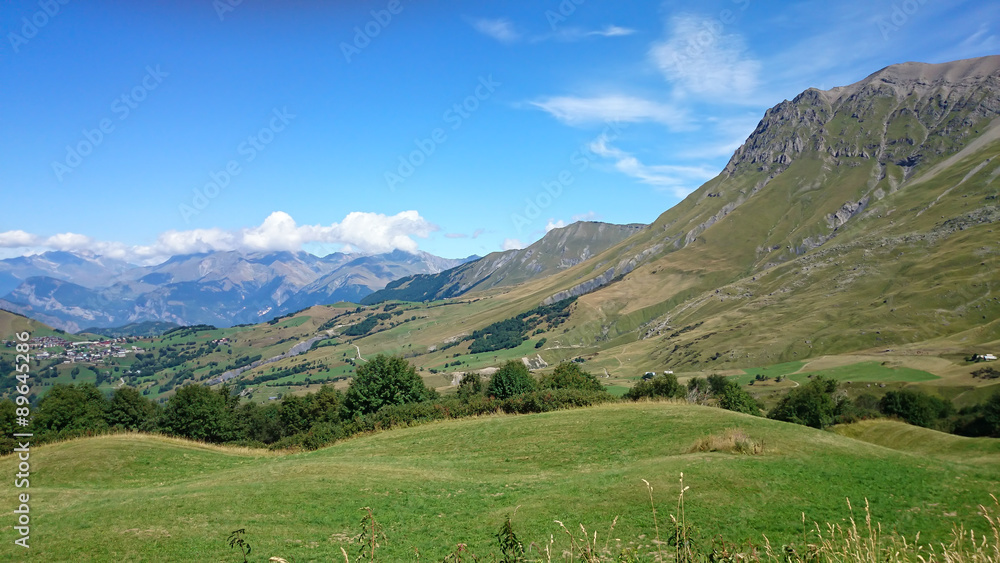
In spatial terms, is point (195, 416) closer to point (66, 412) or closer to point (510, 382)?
point (66, 412)

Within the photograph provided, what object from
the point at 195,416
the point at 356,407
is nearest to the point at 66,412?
the point at 195,416

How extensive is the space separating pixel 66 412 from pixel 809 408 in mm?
104199

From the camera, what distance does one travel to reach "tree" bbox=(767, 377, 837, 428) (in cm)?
8662

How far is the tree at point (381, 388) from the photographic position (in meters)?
60.3

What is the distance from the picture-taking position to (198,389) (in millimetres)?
65250

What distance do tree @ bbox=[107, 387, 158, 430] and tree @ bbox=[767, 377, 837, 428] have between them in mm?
93731

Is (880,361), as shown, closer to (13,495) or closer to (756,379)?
(756,379)

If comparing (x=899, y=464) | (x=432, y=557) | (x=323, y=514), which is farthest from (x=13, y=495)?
(x=899, y=464)

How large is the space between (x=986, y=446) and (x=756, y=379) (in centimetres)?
16875

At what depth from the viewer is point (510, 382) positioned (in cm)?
7212

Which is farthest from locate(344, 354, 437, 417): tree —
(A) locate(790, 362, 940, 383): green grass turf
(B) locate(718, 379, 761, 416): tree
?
(A) locate(790, 362, 940, 383): green grass turf

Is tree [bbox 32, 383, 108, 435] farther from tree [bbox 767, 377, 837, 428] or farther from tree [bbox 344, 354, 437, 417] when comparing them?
tree [bbox 767, 377, 837, 428]

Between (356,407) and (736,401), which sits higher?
(356,407)

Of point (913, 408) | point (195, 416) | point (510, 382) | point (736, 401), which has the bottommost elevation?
point (913, 408)
